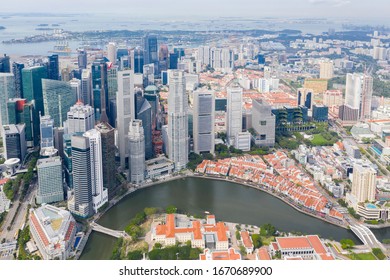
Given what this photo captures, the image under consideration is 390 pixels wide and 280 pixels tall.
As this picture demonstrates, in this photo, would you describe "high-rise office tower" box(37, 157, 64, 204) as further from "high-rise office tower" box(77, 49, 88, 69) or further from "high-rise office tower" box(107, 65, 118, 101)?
"high-rise office tower" box(77, 49, 88, 69)

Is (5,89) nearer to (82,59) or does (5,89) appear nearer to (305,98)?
(82,59)

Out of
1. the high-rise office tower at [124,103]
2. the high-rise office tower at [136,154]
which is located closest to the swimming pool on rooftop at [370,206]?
the high-rise office tower at [136,154]

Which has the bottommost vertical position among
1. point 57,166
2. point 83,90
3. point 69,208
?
point 69,208

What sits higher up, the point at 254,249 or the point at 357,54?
the point at 357,54

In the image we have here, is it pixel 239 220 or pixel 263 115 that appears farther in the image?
pixel 263 115

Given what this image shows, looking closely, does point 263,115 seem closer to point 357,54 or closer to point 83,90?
point 83,90

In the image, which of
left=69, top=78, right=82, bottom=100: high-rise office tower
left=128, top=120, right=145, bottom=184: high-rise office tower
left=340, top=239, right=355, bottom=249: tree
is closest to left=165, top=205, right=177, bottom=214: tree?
left=128, top=120, right=145, bottom=184: high-rise office tower
